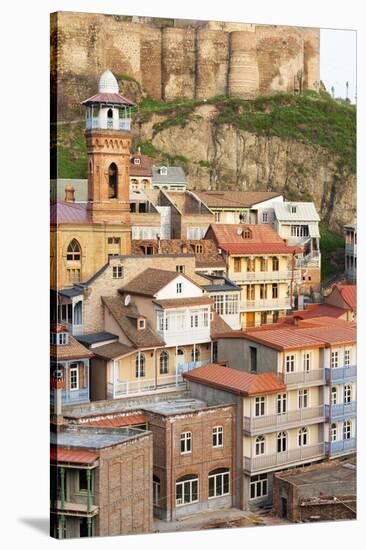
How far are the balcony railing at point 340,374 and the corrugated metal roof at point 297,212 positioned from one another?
2.47m

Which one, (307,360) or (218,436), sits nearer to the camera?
(218,436)

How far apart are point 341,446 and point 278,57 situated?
6230 mm

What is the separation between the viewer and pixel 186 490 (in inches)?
753

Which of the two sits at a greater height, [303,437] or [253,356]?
[253,356]

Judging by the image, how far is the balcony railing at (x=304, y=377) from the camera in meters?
19.9

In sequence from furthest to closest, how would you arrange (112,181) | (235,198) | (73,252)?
(235,198) < (112,181) < (73,252)

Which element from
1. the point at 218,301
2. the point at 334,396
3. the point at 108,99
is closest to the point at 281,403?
the point at 334,396

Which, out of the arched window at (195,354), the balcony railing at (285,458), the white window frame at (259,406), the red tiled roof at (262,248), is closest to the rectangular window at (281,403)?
the white window frame at (259,406)

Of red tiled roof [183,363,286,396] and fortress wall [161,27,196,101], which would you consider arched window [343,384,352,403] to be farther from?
fortress wall [161,27,196,101]

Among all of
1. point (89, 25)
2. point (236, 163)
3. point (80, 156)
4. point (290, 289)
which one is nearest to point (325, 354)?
point (290, 289)

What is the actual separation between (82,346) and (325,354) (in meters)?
3.95

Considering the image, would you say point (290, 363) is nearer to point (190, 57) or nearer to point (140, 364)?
point (140, 364)

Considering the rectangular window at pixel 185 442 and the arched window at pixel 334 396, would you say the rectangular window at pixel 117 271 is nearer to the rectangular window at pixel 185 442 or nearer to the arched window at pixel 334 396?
the rectangular window at pixel 185 442

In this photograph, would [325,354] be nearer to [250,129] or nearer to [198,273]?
[198,273]
